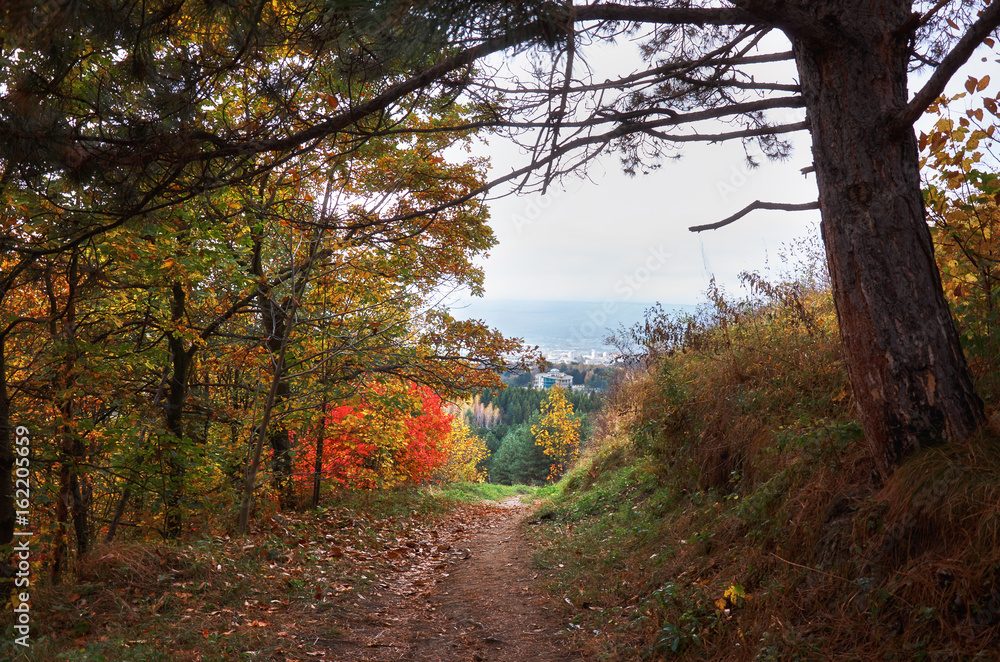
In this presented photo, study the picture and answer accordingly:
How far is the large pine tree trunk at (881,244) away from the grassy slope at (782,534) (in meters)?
0.27

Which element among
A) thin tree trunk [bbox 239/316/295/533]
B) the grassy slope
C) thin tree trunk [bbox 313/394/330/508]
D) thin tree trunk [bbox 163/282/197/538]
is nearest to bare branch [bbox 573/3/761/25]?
the grassy slope

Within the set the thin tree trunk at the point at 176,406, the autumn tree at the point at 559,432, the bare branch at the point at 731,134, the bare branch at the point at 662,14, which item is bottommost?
the autumn tree at the point at 559,432

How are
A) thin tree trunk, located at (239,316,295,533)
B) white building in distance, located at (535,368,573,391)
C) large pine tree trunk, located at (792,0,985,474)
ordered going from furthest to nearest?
1. white building in distance, located at (535,368,573,391)
2. thin tree trunk, located at (239,316,295,533)
3. large pine tree trunk, located at (792,0,985,474)

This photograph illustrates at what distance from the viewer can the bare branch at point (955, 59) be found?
271 cm

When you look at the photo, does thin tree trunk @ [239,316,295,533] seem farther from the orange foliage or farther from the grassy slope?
the grassy slope

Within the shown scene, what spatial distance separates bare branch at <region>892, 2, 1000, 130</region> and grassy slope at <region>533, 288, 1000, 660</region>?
1.91 meters

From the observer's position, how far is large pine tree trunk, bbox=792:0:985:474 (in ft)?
10.4

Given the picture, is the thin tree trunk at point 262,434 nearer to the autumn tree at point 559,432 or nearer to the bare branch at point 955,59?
the bare branch at point 955,59

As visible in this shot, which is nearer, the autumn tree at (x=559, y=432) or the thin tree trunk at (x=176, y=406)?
the thin tree trunk at (x=176, y=406)

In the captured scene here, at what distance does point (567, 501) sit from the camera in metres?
12.3

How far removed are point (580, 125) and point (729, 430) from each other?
12.4 feet

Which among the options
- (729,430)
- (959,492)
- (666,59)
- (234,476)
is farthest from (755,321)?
(234,476)

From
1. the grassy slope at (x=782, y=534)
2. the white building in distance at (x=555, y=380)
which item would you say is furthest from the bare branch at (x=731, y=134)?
the white building in distance at (x=555, y=380)

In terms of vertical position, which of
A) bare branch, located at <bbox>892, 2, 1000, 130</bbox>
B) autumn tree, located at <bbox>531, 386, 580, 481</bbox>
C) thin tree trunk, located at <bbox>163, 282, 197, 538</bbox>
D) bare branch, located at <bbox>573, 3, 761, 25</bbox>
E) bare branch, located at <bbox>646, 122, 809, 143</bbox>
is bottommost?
autumn tree, located at <bbox>531, 386, 580, 481</bbox>
